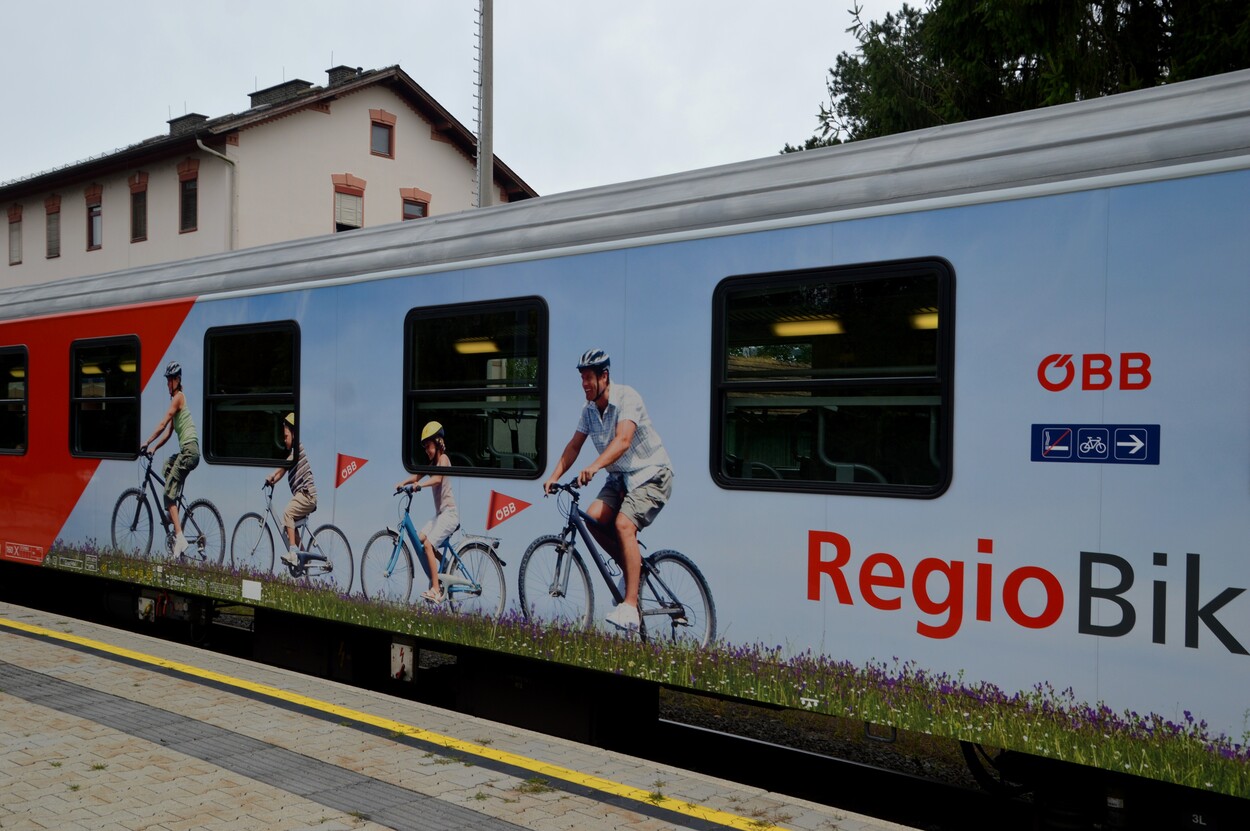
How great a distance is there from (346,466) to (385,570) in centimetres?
78

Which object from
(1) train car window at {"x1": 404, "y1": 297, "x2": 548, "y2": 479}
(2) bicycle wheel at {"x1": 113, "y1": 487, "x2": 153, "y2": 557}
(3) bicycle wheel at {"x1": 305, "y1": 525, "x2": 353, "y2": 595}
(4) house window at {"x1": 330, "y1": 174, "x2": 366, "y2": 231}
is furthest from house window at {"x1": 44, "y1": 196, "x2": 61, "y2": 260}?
(1) train car window at {"x1": 404, "y1": 297, "x2": 548, "y2": 479}

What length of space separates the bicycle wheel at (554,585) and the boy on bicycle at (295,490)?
2069 millimetres

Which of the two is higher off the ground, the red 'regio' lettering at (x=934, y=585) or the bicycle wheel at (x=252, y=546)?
the red 'regio' lettering at (x=934, y=585)

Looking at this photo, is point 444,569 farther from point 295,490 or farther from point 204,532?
point 204,532

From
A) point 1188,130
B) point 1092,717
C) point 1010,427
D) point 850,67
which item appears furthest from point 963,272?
point 850,67

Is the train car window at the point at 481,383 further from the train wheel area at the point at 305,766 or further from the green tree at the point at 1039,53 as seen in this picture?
the green tree at the point at 1039,53

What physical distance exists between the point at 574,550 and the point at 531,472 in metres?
0.53

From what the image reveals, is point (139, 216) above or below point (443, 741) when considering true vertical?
above

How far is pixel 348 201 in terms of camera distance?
31.2 m

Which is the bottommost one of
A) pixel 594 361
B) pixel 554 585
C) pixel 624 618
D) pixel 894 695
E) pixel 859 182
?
pixel 894 695

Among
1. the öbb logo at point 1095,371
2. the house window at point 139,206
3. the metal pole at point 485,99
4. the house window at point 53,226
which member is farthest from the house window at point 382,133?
the öbb logo at point 1095,371

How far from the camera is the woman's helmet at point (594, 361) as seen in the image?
19.4 feet

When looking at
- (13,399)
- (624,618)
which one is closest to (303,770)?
(624,618)

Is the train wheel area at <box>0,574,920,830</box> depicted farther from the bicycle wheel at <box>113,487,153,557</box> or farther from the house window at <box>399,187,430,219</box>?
the house window at <box>399,187,430,219</box>
